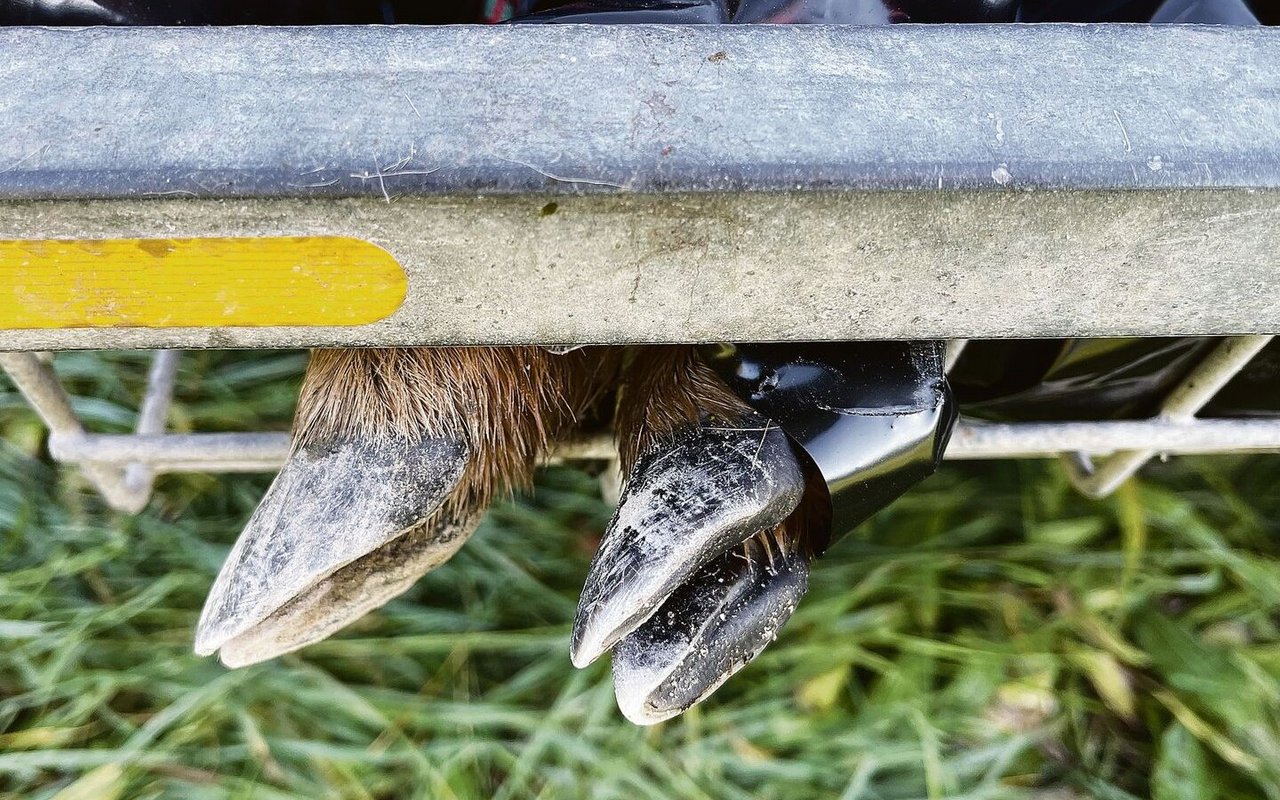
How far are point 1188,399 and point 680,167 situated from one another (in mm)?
719

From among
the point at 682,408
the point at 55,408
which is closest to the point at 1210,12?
the point at 682,408

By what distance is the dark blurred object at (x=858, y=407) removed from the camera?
78cm

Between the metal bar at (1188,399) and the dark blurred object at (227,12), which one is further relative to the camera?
the metal bar at (1188,399)

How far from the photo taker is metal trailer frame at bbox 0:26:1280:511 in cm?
56

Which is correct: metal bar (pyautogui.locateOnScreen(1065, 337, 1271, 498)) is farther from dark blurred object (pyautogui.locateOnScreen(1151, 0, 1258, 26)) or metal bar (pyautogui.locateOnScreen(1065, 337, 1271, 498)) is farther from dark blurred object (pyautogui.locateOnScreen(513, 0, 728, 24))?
dark blurred object (pyautogui.locateOnScreen(513, 0, 728, 24))

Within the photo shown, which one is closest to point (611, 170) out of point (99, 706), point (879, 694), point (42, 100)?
point (42, 100)

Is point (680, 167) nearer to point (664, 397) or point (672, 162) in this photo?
point (672, 162)

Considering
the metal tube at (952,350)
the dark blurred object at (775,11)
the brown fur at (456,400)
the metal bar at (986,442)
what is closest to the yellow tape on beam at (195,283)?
the brown fur at (456,400)

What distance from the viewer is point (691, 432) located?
2.73ft

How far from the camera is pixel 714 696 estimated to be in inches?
50.5

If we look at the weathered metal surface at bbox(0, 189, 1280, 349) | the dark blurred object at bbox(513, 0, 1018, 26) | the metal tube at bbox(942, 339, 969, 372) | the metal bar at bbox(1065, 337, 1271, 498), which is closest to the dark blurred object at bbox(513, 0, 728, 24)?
the dark blurred object at bbox(513, 0, 1018, 26)

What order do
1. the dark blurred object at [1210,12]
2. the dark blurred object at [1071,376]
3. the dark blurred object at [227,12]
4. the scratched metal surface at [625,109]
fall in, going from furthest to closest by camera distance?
the dark blurred object at [1071,376] < the dark blurred object at [1210,12] < the dark blurred object at [227,12] < the scratched metal surface at [625,109]

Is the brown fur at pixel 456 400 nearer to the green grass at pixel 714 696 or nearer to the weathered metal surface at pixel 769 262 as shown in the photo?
the weathered metal surface at pixel 769 262

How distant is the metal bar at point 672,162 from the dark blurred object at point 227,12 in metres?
0.12
